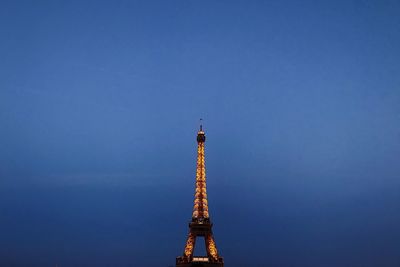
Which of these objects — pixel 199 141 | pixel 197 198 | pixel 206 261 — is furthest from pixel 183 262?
pixel 199 141

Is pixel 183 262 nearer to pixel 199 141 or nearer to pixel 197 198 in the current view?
pixel 197 198

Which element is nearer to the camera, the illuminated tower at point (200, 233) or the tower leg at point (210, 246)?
the illuminated tower at point (200, 233)

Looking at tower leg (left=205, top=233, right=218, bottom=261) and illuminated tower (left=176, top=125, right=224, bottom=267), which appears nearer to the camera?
illuminated tower (left=176, top=125, right=224, bottom=267)

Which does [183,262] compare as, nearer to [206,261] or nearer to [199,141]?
[206,261]

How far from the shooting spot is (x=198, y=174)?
95.0 m

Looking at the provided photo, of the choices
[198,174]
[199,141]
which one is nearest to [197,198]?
[198,174]

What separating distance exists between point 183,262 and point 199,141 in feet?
79.7

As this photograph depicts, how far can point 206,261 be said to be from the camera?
92.0m

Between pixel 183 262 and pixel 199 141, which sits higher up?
pixel 199 141

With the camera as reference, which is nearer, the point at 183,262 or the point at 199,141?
the point at 183,262

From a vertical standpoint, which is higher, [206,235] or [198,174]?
[198,174]

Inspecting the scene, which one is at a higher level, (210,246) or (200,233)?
(200,233)

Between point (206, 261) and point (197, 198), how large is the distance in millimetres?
12205

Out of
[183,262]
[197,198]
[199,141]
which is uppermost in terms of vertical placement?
[199,141]
